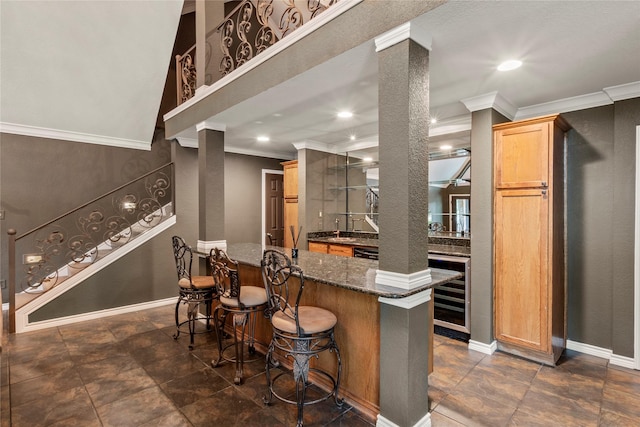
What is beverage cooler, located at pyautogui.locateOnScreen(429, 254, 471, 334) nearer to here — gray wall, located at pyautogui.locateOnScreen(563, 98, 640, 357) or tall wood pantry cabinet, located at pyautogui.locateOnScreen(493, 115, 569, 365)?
tall wood pantry cabinet, located at pyautogui.locateOnScreen(493, 115, 569, 365)

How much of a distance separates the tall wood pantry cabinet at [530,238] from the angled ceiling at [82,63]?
4421 millimetres

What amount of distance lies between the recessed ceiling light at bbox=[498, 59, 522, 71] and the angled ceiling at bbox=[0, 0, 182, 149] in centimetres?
392

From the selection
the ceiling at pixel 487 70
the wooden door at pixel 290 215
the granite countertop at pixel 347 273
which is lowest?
the granite countertop at pixel 347 273

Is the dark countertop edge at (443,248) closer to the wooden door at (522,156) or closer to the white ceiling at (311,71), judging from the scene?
the wooden door at (522,156)

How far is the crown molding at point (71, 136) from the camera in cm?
452

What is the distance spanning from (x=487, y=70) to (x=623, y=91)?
145 cm

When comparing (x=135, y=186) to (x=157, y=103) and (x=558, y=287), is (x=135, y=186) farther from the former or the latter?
(x=558, y=287)

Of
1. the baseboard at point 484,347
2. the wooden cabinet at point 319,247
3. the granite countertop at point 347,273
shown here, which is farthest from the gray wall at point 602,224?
the wooden cabinet at point 319,247

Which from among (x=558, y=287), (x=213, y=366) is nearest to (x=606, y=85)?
(x=558, y=287)

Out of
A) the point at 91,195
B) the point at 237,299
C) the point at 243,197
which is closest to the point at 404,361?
the point at 237,299

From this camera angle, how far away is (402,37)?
1943 mm

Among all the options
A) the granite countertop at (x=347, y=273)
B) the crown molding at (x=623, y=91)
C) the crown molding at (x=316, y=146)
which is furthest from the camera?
the crown molding at (x=316, y=146)

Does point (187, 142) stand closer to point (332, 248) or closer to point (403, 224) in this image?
point (332, 248)

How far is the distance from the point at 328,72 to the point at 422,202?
131 cm
